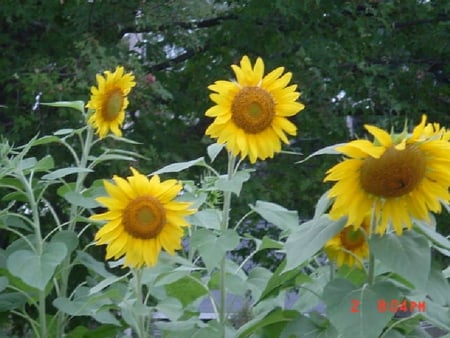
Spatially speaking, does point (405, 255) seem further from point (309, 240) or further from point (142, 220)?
point (142, 220)

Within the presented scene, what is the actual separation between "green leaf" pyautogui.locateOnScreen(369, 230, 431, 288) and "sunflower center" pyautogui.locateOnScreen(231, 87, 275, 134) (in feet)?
1.37

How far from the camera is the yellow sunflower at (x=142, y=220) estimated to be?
189 centimetres

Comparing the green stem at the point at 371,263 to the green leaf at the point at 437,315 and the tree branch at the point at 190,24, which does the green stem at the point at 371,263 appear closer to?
the green leaf at the point at 437,315

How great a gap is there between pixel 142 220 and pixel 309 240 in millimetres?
393

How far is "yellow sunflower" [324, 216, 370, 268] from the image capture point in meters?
1.79

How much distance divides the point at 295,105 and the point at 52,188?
293cm

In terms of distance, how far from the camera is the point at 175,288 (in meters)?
2.18

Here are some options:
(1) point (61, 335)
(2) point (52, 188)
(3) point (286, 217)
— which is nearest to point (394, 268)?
(3) point (286, 217)

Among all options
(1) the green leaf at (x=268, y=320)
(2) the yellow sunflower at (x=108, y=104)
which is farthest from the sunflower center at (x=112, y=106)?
(1) the green leaf at (x=268, y=320)

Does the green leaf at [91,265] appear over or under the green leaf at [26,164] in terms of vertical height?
under

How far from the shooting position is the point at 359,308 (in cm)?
161

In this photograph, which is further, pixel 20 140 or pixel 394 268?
pixel 20 140

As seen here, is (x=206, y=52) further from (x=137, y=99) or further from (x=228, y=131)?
(x=228, y=131)
